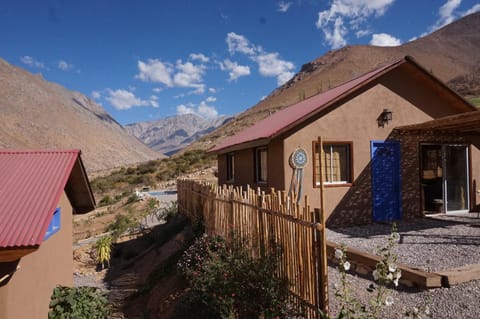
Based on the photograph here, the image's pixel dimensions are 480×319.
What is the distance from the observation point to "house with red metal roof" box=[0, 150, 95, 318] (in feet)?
14.7

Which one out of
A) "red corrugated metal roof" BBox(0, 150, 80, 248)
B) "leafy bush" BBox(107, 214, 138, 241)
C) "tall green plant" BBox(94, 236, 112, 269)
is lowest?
"tall green plant" BBox(94, 236, 112, 269)

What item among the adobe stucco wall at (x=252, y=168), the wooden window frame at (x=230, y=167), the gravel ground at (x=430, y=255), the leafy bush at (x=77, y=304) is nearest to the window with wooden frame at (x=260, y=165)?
the adobe stucco wall at (x=252, y=168)

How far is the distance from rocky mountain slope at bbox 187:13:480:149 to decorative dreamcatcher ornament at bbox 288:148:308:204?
192 ft

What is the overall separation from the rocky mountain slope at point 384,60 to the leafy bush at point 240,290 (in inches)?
2479

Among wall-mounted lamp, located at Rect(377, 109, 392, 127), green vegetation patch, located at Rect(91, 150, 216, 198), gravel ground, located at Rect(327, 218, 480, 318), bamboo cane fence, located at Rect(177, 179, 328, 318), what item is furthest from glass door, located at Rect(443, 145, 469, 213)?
green vegetation patch, located at Rect(91, 150, 216, 198)

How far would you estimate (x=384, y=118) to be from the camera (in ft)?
35.6

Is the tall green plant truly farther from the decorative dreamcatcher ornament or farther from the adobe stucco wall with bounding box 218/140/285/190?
the decorative dreamcatcher ornament

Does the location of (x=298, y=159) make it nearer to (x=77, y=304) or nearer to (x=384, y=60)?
(x=77, y=304)

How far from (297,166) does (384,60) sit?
274ft

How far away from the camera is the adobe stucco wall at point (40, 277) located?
16.2 feet

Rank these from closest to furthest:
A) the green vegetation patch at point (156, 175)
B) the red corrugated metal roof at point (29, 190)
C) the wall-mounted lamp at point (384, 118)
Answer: the red corrugated metal roof at point (29, 190) → the wall-mounted lamp at point (384, 118) → the green vegetation patch at point (156, 175)

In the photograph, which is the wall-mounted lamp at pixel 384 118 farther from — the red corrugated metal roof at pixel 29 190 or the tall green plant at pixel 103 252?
the tall green plant at pixel 103 252

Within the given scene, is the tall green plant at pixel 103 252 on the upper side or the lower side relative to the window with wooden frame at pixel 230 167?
lower

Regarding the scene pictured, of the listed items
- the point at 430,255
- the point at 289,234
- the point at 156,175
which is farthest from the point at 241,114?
the point at 289,234
